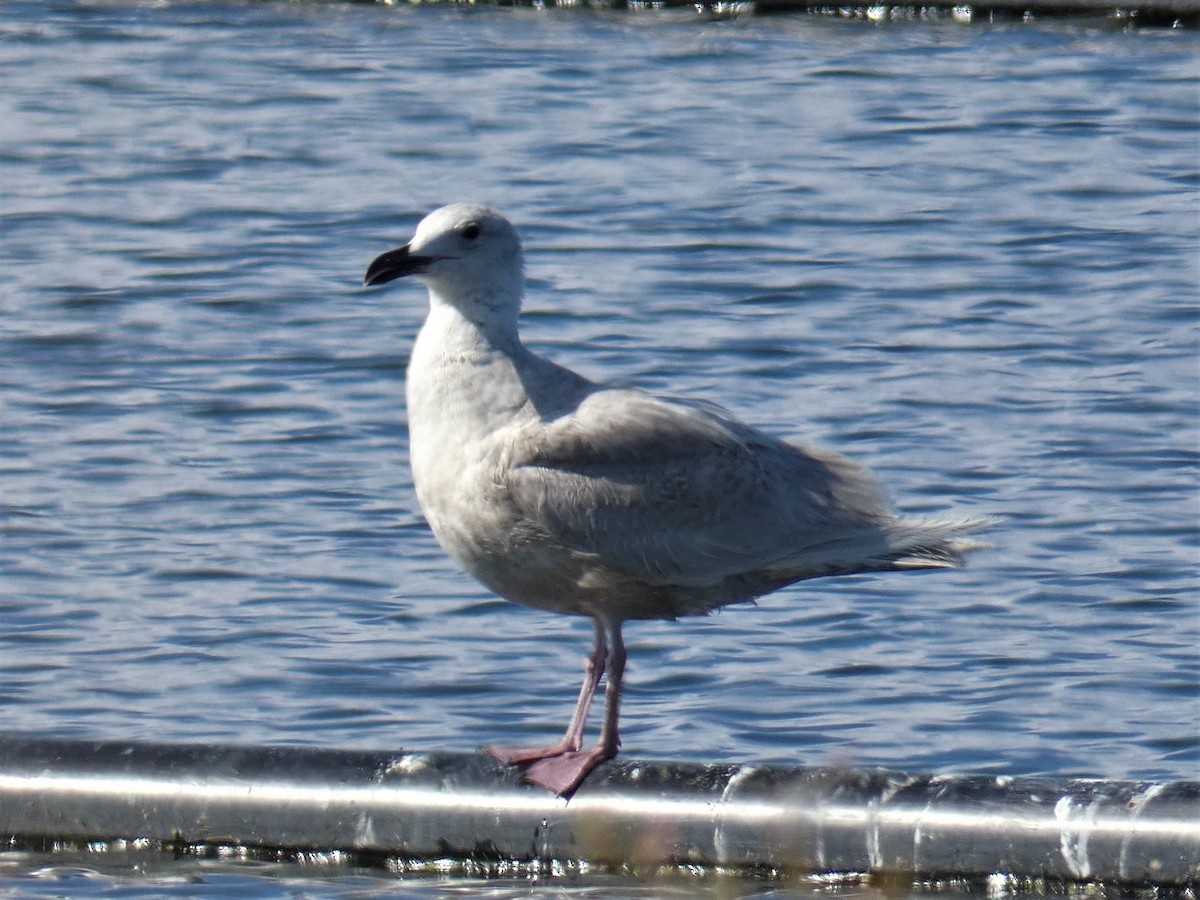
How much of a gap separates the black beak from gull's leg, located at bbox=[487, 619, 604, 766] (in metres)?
0.85

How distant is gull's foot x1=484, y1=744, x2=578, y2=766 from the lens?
5.20 metres

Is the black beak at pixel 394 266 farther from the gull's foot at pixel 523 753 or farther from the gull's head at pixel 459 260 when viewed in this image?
the gull's foot at pixel 523 753

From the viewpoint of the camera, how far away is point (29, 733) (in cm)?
656

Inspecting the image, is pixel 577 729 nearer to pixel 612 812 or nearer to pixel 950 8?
pixel 612 812

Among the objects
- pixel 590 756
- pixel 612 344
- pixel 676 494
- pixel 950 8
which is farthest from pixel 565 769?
pixel 950 8

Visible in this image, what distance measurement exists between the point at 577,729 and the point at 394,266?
106 centimetres

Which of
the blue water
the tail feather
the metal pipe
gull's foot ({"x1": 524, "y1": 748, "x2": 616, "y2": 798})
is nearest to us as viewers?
the metal pipe

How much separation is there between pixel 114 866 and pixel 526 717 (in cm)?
162

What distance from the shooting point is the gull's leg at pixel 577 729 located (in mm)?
5238

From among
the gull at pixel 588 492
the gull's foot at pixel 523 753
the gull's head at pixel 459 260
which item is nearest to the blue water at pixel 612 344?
the gull at pixel 588 492

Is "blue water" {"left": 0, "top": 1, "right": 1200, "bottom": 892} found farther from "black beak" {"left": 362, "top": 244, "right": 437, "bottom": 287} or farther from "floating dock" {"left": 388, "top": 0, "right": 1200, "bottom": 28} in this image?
"black beak" {"left": 362, "top": 244, "right": 437, "bottom": 287}

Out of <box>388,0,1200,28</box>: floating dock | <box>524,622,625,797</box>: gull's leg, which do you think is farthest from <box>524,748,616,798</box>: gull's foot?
<box>388,0,1200,28</box>: floating dock

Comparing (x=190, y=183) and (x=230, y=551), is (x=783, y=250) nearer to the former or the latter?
(x=190, y=183)

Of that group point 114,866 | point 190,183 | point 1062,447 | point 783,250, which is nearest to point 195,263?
point 190,183
